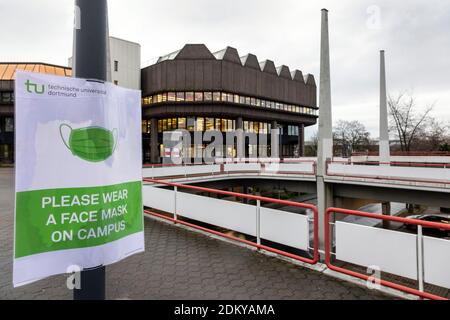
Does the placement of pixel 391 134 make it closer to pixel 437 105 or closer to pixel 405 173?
pixel 437 105

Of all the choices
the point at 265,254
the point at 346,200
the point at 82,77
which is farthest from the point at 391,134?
the point at 82,77

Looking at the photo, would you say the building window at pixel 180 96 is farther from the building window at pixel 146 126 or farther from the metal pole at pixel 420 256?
the metal pole at pixel 420 256

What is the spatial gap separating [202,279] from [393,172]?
16.1 m

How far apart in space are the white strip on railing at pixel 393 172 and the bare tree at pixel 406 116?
20.9 metres

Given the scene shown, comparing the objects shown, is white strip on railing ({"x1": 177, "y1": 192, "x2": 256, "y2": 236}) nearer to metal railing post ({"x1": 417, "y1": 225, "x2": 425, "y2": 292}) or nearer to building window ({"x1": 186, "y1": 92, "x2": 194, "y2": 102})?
metal railing post ({"x1": 417, "y1": 225, "x2": 425, "y2": 292})

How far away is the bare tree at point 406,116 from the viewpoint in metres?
33.9

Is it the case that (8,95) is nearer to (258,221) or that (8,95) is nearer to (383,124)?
(383,124)

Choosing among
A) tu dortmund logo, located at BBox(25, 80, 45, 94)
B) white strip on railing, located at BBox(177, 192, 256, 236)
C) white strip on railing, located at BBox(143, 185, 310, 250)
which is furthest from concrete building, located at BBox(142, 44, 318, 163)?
tu dortmund logo, located at BBox(25, 80, 45, 94)

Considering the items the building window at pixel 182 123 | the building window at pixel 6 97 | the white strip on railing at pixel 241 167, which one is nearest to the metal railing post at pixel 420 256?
the white strip on railing at pixel 241 167

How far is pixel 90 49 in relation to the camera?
2.62 meters

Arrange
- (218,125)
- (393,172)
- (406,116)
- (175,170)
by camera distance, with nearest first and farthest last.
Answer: (393,172)
(175,170)
(406,116)
(218,125)

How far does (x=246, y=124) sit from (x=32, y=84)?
47.0 meters

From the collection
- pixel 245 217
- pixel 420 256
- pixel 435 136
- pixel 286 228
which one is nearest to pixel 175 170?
pixel 245 217
